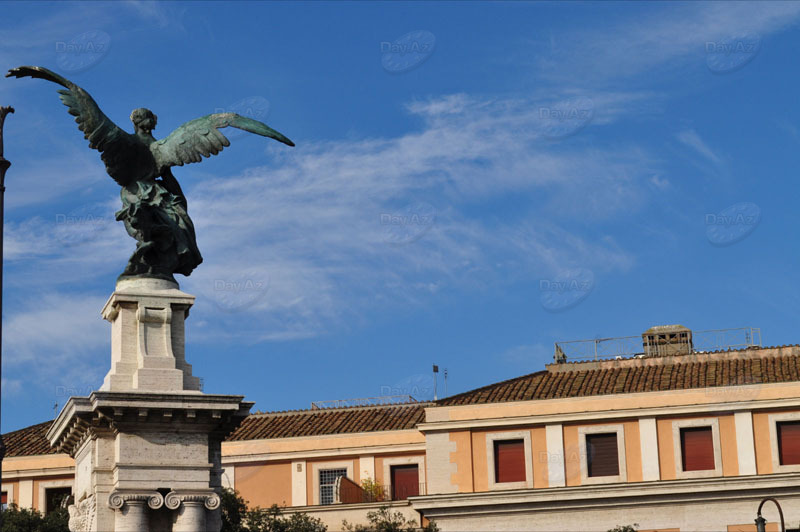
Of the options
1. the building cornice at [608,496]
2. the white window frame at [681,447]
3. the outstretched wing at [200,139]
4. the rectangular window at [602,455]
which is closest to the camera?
the outstretched wing at [200,139]

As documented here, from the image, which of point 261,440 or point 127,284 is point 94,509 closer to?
point 127,284

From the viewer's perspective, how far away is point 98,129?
31672 mm

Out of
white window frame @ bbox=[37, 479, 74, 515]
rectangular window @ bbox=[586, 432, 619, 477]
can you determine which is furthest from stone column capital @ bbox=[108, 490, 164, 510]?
white window frame @ bbox=[37, 479, 74, 515]

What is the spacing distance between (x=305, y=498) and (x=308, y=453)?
1.71 m

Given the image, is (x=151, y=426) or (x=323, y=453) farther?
(x=323, y=453)

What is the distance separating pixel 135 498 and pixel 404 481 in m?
35.6

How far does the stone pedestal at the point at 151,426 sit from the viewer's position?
30156 millimetres

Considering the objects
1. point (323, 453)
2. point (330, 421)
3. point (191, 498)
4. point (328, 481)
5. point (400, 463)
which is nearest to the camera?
point (191, 498)

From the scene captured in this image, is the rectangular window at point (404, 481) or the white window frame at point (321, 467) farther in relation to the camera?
the white window frame at point (321, 467)

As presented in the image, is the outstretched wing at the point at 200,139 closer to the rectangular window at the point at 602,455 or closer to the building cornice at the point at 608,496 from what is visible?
the building cornice at the point at 608,496

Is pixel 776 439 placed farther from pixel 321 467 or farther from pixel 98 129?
pixel 98 129

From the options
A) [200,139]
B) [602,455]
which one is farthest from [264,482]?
[200,139]

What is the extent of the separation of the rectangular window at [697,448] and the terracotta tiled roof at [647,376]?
1632mm

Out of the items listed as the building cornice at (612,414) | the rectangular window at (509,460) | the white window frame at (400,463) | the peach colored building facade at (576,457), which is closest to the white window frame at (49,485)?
Answer: the peach colored building facade at (576,457)
